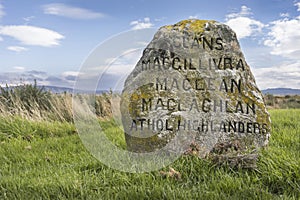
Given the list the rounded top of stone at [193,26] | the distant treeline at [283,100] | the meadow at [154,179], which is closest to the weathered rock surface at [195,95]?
the rounded top of stone at [193,26]

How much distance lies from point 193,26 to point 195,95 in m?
1.12

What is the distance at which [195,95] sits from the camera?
4609 millimetres

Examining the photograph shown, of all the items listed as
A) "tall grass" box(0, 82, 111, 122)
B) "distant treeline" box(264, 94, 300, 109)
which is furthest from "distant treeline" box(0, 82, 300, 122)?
"distant treeline" box(264, 94, 300, 109)

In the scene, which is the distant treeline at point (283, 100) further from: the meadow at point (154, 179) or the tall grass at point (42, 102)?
the meadow at point (154, 179)

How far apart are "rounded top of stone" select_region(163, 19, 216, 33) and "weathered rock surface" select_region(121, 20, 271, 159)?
1 cm

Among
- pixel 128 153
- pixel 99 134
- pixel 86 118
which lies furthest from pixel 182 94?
pixel 86 118

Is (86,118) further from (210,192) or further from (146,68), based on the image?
(210,192)

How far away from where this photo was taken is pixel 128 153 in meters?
4.60

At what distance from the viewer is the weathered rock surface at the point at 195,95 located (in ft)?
14.5

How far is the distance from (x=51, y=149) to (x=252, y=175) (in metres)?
3.60

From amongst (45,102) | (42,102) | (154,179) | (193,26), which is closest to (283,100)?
(45,102)

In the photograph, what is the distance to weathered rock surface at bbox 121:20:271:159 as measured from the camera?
4.42 meters

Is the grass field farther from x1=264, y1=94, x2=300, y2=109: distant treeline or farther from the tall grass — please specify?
x1=264, y1=94, x2=300, y2=109: distant treeline

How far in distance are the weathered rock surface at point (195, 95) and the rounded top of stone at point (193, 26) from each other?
12 mm
